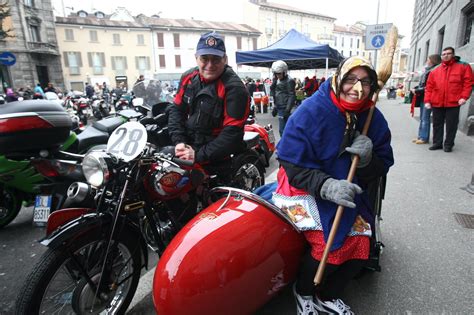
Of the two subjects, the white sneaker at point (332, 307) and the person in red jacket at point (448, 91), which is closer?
the white sneaker at point (332, 307)

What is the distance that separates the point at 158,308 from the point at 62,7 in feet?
194

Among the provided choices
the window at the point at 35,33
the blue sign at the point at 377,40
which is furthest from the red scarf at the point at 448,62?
the window at the point at 35,33

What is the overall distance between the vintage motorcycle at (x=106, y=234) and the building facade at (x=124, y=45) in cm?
3961

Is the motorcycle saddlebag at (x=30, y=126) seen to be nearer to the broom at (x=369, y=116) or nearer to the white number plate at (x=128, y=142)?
the white number plate at (x=128, y=142)

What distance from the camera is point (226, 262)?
1631 mm

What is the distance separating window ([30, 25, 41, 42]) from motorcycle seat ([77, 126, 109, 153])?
4045 centimetres

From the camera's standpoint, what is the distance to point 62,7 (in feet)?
160

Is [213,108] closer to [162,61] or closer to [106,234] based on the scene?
[106,234]

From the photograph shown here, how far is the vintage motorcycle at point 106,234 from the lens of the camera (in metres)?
1.74

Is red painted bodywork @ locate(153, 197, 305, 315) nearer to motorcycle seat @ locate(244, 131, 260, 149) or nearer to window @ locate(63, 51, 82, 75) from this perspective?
motorcycle seat @ locate(244, 131, 260, 149)

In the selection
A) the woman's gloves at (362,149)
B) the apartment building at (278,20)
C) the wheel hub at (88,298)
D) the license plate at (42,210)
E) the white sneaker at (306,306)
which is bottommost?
the white sneaker at (306,306)

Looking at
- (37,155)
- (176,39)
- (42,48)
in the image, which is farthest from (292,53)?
(176,39)

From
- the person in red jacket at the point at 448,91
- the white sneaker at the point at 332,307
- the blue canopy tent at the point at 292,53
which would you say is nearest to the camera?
the white sneaker at the point at 332,307

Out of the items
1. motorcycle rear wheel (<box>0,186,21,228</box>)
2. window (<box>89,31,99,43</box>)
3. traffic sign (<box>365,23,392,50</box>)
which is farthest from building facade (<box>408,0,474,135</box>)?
window (<box>89,31,99,43</box>)
